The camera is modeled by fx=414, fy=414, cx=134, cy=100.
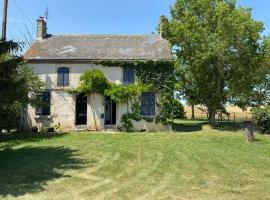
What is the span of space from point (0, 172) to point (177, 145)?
9.50 m

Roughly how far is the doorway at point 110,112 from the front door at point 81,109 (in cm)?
Result: 158

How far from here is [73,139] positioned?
23859 millimetres

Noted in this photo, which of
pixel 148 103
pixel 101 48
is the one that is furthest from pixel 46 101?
pixel 148 103

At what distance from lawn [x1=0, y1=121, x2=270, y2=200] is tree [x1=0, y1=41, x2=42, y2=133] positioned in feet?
7.68

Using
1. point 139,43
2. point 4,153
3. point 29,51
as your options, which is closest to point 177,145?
point 4,153

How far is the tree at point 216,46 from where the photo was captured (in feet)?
102

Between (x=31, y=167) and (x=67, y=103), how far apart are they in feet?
46.8

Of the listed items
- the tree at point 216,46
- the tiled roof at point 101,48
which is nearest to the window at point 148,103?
the tiled roof at point 101,48

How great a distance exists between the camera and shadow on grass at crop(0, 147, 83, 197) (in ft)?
41.8

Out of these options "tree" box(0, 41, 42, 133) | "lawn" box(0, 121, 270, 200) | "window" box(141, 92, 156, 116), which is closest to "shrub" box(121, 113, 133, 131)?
"window" box(141, 92, 156, 116)

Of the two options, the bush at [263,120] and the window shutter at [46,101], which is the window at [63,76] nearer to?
the window shutter at [46,101]

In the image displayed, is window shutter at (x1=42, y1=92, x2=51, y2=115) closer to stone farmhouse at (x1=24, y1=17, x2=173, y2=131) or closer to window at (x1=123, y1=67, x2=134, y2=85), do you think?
stone farmhouse at (x1=24, y1=17, x2=173, y2=131)

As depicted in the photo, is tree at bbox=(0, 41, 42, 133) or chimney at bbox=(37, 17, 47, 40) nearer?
tree at bbox=(0, 41, 42, 133)

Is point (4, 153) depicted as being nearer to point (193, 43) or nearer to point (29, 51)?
point (29, 51)
